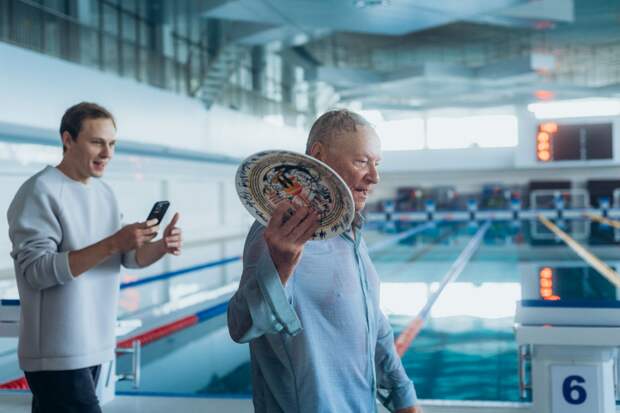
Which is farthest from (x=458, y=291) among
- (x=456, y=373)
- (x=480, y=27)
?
(x=480, y=27)

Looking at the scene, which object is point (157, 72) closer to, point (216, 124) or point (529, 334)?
point (216, 124)

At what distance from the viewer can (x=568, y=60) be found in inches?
903

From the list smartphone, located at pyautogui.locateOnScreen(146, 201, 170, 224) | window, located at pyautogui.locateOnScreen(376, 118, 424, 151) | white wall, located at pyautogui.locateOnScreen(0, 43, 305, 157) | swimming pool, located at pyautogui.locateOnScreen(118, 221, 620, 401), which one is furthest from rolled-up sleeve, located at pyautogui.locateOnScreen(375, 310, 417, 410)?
window, located at pyautogui.locateOnScreen(376, 118, 424, 151)

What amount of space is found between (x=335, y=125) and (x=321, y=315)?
0.42 meters

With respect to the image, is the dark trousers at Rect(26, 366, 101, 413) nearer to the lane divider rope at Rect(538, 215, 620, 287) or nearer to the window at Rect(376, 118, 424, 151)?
the lane divider rope at Rect(538, 215, 620, 287)

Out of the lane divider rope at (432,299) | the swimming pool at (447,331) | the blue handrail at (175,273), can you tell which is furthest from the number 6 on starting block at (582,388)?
the blue handrail at (175,273)

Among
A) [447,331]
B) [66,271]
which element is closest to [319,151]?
[66,271]

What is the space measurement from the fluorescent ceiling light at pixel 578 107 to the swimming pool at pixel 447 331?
15.0 metres

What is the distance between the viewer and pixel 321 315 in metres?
1.48

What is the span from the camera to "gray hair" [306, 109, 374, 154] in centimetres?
151

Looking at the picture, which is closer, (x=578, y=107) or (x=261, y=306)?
(x=261, y=306)

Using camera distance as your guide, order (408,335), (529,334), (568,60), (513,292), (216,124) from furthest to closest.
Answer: (568,60), (216,124), (513,292), (408,335), (529,334)

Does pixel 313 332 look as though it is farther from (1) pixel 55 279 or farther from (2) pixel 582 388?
(2) pixel 582 388

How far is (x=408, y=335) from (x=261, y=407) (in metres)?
4.73
